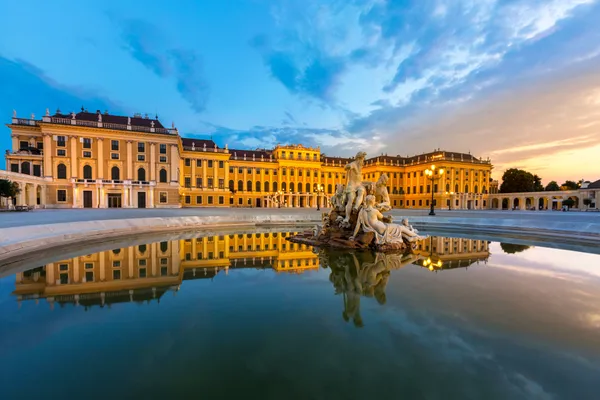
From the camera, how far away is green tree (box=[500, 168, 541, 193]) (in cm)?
6869

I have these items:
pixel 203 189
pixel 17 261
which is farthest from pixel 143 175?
pixel 17 261

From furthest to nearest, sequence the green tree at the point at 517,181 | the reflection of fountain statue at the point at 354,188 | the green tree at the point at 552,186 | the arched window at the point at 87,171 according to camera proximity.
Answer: the green tree at the point at 552,186
the green tree at the point at 517,181
the arched window at the point at 87,171
the reflection of fountain statue at the point at 354,188

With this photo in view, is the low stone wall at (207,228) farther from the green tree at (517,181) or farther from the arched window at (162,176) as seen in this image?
the green tree at (517,181)

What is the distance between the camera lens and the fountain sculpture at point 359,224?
31.8ft

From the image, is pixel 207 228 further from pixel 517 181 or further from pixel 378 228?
pixel 517 181

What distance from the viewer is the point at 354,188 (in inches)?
443

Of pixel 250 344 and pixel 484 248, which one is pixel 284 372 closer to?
pixel 250 344

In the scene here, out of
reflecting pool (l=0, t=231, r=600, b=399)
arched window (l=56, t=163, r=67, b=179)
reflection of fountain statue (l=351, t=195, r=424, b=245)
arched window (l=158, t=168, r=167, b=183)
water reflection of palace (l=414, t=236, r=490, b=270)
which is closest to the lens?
reflecting pool (l=0, t=231, r=600, b=399)

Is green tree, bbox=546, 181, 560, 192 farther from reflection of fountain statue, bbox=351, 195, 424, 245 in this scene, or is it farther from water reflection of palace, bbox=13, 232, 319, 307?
water reflection of palace, bbox=13, 232, 319, 307

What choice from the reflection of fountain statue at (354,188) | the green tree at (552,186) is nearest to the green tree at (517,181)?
the green tree at (552,186)

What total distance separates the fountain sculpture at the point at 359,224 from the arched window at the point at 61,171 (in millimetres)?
41016

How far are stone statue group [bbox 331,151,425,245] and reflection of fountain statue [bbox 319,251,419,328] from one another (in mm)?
1153

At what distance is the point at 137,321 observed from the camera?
157 inches

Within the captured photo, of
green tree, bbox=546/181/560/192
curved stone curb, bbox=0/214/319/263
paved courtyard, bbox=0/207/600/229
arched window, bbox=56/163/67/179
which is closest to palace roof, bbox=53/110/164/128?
arched window, bbox=56/163/67/179
